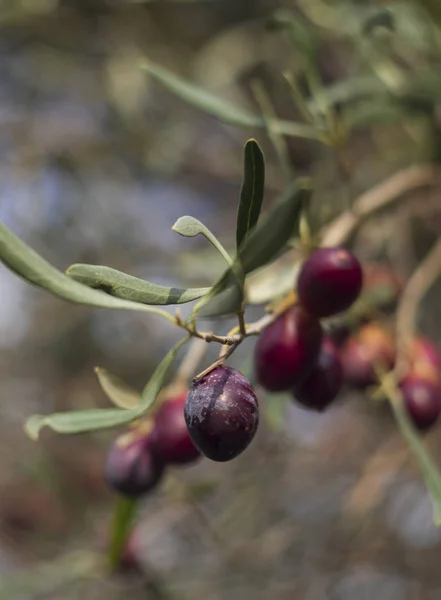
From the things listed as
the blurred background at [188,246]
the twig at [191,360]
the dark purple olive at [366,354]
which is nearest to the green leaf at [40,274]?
the twig at [191,360]

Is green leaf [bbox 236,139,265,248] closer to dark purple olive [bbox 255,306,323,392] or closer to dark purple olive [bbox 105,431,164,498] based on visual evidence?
dark purple olive [bbox 255,306,323,392]

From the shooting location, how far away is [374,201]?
3.48 feet

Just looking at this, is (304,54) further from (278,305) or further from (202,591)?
(202,591)

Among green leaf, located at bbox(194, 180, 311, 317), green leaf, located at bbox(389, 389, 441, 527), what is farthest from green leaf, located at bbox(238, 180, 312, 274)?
green leaf, located at bbox(389, 389, 441, 527)

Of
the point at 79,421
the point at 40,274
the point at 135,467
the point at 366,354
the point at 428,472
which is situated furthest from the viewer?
the point at 366,354

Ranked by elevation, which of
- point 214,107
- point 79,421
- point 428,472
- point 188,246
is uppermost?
point 214,107

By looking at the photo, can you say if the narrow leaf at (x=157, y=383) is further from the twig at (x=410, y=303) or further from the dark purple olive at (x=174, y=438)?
the twig at (x=410, y=303)

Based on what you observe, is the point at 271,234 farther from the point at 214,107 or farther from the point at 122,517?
the point at 122,517

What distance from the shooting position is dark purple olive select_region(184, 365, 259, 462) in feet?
1.84

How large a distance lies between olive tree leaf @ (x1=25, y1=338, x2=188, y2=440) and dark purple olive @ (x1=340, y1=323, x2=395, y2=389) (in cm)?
45

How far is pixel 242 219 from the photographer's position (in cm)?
58

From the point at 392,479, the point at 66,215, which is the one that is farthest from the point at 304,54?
the point at 66,215

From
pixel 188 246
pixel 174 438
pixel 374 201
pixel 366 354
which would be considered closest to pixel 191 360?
pixel 174 438

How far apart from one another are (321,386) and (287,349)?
3.3 inches
